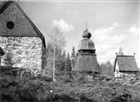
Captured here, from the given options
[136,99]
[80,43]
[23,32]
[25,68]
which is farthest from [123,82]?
[23,32]

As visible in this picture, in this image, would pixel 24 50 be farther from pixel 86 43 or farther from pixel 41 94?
pixel 86 43

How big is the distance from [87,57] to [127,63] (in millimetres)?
7763

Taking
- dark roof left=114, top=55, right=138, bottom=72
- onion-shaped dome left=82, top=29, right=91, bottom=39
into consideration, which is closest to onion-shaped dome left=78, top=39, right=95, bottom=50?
onion-shaped dome left=82, top=29, right=91, bottom=39

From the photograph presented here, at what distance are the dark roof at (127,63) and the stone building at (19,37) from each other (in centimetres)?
1691

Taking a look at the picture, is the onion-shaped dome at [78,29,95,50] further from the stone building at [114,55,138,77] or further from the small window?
the small window

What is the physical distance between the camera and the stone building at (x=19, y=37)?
13430 millimetres

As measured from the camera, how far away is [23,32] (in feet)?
45.0

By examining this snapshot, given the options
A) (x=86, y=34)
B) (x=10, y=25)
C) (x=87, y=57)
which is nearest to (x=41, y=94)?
(x=10, y=25)

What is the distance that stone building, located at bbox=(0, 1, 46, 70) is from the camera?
13.4m

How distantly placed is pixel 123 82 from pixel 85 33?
11.4 meters

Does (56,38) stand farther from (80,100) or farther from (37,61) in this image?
(80,100)

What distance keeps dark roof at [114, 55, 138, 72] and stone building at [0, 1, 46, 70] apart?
16.9m

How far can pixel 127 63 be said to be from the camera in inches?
1023

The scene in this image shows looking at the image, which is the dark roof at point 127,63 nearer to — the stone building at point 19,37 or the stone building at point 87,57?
the stone building at point 87,57
